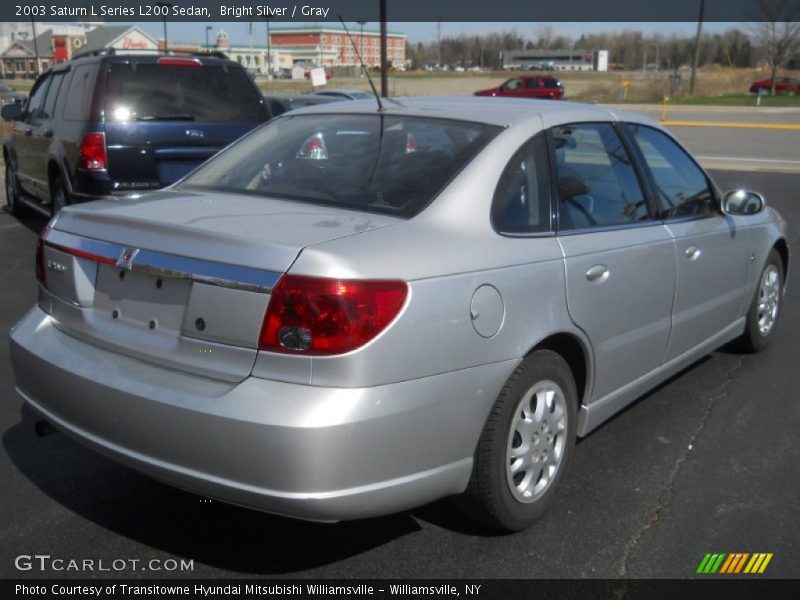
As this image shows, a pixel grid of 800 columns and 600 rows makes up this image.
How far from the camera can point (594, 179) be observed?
3.87 meters

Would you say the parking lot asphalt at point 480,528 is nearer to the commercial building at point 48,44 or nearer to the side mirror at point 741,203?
the side mirror at point 741,203

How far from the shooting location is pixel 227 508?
11.4 ft

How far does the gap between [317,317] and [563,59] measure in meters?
127

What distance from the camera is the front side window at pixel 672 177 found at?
4.27 metres

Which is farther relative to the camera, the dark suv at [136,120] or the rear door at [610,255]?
the dark suv at [136,120]

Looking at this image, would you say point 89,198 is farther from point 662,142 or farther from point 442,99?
point 662,142

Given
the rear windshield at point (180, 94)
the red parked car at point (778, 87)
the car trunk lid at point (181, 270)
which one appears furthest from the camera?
the red parked car at point (778, 87)

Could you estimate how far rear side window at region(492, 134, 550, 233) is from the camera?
322 cm

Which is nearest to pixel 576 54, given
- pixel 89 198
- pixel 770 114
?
pixel 770 114

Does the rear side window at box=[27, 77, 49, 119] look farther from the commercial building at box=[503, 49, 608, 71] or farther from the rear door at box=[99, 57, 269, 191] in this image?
the commercial building at box=[503, 49, 608, 71]

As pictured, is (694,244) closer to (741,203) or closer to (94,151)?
(741,203)

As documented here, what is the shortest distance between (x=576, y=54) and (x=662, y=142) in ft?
414

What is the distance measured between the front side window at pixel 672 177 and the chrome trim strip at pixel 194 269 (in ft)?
7.60

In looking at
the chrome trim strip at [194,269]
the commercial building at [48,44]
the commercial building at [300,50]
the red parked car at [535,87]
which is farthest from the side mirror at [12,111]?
the commercial building at [300,50]
